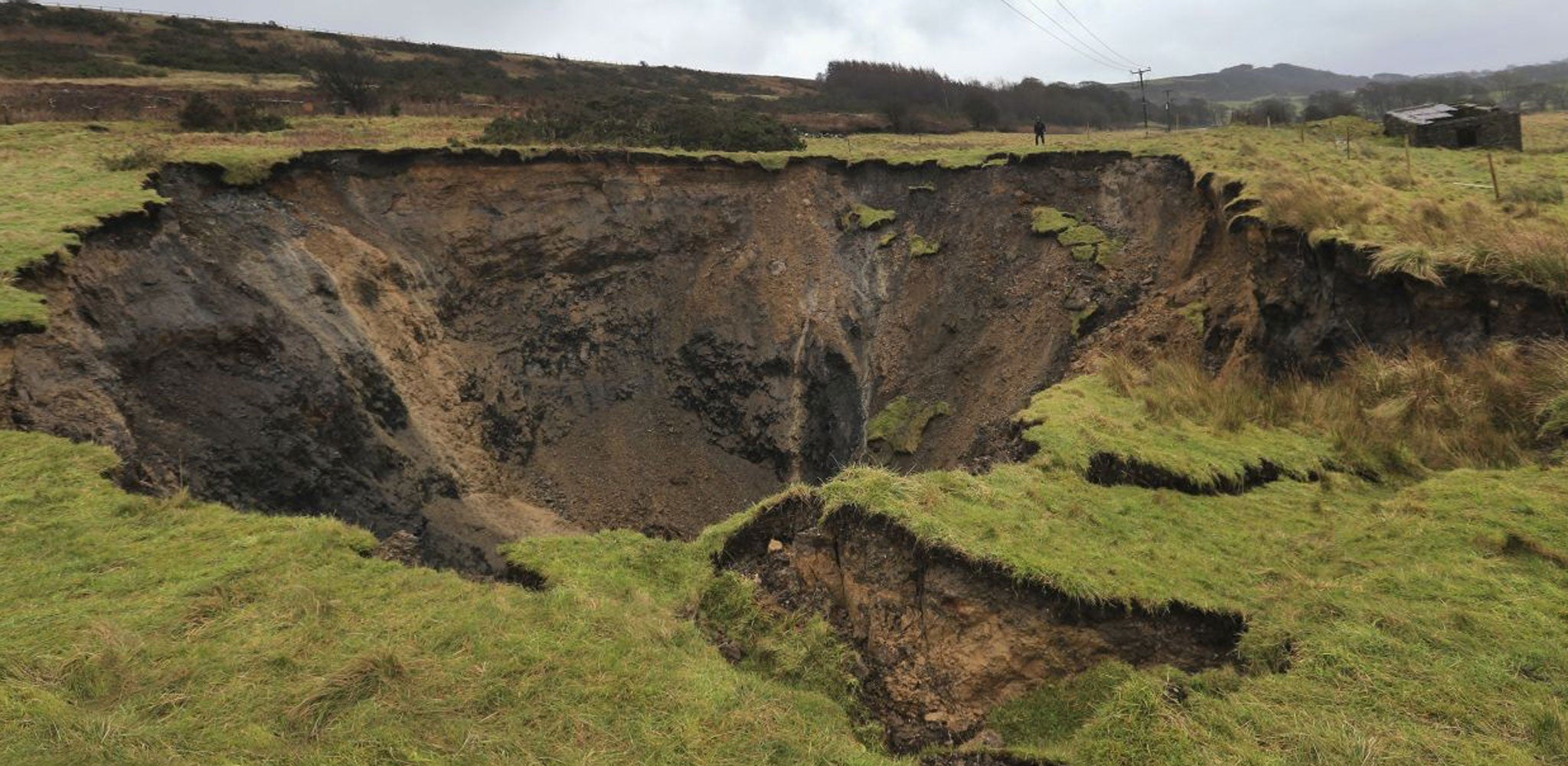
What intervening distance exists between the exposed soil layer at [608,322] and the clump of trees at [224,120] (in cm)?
653

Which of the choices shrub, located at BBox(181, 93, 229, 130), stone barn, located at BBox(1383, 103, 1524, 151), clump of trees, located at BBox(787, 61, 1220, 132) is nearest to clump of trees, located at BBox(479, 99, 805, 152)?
shrub, located at BBox(181, 93, 229, 130)

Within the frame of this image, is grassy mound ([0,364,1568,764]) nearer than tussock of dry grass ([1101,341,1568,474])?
Yes

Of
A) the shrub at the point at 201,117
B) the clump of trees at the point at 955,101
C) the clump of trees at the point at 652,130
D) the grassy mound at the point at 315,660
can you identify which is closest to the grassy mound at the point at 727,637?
the grassy mound at the point at 315,660

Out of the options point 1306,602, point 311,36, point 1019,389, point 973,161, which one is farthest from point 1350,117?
point 311,36

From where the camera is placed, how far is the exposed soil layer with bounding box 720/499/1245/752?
6.98 meters

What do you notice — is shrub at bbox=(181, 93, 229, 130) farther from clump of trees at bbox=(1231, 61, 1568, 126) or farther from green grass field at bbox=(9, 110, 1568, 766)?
clump of trees at bbox=(1231, 61, 1568, 126)

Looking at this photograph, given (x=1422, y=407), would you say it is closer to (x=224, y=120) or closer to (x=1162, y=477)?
(x=1162, y=477)

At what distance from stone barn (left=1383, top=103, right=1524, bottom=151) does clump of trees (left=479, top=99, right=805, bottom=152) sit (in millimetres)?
17952

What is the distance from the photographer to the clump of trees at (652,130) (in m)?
24.2

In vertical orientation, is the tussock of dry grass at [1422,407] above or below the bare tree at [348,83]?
below

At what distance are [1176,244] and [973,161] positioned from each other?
6668mm

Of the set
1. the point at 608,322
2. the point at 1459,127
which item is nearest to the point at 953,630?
the point at 608,322

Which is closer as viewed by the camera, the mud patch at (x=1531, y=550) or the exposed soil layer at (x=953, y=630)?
the mud patch at (x=1531, y=550)

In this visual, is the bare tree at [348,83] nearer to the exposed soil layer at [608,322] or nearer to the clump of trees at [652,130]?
the clump of trees at [652,130]
